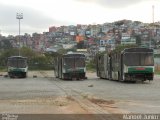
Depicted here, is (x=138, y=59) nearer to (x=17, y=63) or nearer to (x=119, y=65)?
(x=119, y=65)

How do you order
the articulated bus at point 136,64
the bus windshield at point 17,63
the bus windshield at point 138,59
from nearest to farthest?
the articulated bus at point 136,64 → the bus windshield at point 138,59 → the bus windshield at point 17,63

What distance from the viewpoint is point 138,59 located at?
4575 cm

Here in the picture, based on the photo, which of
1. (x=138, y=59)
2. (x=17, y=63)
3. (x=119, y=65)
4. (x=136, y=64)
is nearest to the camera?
(x=136, y=64)

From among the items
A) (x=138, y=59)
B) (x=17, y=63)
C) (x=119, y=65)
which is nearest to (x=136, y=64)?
(x=138, y=59)

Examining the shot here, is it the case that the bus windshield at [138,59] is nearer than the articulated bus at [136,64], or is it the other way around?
the articulated bus at [136,64]

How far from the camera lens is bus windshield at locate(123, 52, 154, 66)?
45562 mm

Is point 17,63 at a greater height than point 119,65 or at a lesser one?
lesser

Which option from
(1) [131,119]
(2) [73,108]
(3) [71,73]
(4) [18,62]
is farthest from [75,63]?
(1) [131,119]

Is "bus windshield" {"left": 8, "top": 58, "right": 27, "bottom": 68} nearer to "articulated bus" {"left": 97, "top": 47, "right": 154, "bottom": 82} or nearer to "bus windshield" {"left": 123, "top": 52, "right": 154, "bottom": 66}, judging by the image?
"articulated bus" {"left": 97, "top": 47, "right": 154, "bottom": 82}

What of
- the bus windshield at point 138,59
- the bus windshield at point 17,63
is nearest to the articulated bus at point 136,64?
the bus windshield at point 138,59

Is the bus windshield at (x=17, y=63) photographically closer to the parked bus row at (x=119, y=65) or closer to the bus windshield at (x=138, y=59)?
the parked bus row at (x=119, y=65)

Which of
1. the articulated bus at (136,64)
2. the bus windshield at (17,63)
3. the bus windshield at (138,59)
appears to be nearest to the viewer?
the articulated bus at (136,64)

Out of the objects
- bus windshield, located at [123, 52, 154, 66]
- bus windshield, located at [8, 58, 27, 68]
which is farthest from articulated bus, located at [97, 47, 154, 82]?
bus windshield, located at [8, 58, 27, 68]

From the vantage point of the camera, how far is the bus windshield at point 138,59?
45.6 meters
